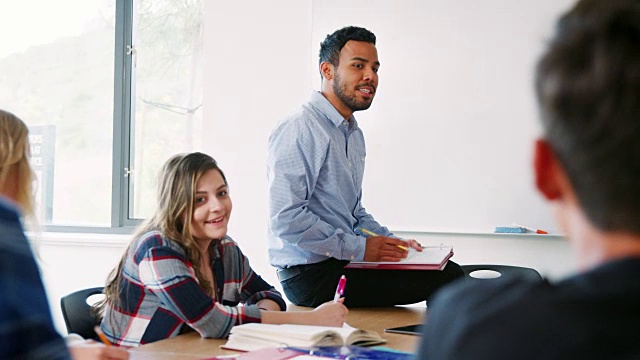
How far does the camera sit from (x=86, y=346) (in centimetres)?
167

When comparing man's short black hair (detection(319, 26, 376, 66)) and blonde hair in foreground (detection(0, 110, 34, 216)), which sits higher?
man's short black hair (detection(319, 26, 376, 66))

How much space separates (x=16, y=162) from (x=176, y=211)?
0.92 meters

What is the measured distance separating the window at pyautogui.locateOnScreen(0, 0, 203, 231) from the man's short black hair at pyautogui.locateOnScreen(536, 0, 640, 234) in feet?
14.1

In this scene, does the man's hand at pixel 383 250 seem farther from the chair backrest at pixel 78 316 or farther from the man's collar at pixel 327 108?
the chair backrest at pixel 78 316

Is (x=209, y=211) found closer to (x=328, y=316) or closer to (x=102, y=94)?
(x=328, y=316)

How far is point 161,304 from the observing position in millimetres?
2275

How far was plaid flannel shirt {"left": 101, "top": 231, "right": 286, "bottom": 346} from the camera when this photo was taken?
Answer: 2.15m

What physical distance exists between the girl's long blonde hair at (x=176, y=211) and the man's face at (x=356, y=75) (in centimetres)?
104

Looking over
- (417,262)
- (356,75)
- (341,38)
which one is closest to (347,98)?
(356,75)

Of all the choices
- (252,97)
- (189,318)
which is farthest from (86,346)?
(252,97)

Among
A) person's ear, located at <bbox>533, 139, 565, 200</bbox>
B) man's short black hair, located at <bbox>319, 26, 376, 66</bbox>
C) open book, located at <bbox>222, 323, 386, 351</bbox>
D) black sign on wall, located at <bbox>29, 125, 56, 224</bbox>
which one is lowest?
open book, located at <bbox>222, 323, 386, 351</bbox>

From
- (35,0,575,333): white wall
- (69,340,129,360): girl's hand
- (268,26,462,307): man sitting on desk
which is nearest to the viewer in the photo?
(69,340,129,360): girl's hand

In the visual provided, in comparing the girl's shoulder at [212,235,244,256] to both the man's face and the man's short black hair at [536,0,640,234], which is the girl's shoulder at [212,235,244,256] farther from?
the man's short black hair at [536,0,640,234]

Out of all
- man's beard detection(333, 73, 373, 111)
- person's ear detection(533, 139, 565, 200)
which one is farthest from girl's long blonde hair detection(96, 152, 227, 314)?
Result: person's ear detection(533, 139, 565, 200)
